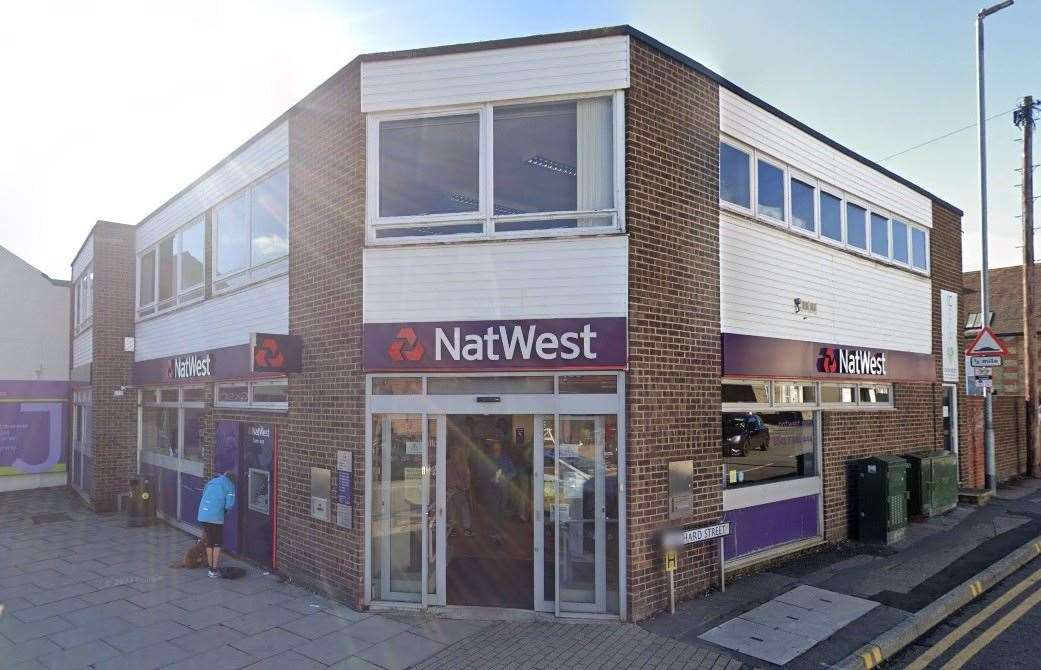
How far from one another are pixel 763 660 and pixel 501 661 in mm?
2379

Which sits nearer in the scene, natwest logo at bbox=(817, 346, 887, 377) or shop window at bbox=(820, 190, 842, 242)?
natwest logo at bbox=(817, 346, 887, 377)

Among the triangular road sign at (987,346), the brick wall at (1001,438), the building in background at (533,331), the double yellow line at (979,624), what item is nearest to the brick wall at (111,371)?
the building in background at (533,331)

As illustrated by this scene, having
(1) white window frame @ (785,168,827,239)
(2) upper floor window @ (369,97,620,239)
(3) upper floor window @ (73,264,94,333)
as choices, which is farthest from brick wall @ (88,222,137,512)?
(1) white window frame @ (785,168,827,239)

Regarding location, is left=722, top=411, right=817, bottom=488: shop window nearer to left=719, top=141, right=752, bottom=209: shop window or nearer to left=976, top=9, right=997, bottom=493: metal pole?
left=719, top=141, right=752, bottom=209: shop window

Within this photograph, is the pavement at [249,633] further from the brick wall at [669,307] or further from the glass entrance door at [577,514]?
the brick wall at [669,307]

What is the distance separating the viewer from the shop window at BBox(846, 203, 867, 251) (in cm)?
1105

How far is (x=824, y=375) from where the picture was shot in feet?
33.0

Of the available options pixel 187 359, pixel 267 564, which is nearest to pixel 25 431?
pixel 187 359

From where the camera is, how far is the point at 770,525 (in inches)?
359

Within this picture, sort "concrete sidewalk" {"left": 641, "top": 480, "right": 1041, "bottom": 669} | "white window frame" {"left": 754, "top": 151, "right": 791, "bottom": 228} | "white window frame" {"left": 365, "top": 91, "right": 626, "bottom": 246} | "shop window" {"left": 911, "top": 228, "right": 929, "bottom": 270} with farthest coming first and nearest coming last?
1. "shop window" {"left": 911, "top": 228, "right": 929, "bottom": 270}
2. "white window frame" {"left": 754, "top": 151, "right": 791, "bottom": 228}
3. "white window frame" {"left": 365, "top": 91, "right": 626, "bottom": 246}
4. "concrete sidewalk" {"left": 641, "top": 480, "right": 1041, "bottom": 669}

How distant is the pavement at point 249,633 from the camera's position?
6.18 metres

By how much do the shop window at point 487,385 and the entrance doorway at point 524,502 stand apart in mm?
12

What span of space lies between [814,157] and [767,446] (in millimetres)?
4511

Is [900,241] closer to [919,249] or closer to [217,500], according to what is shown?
[919,249]
